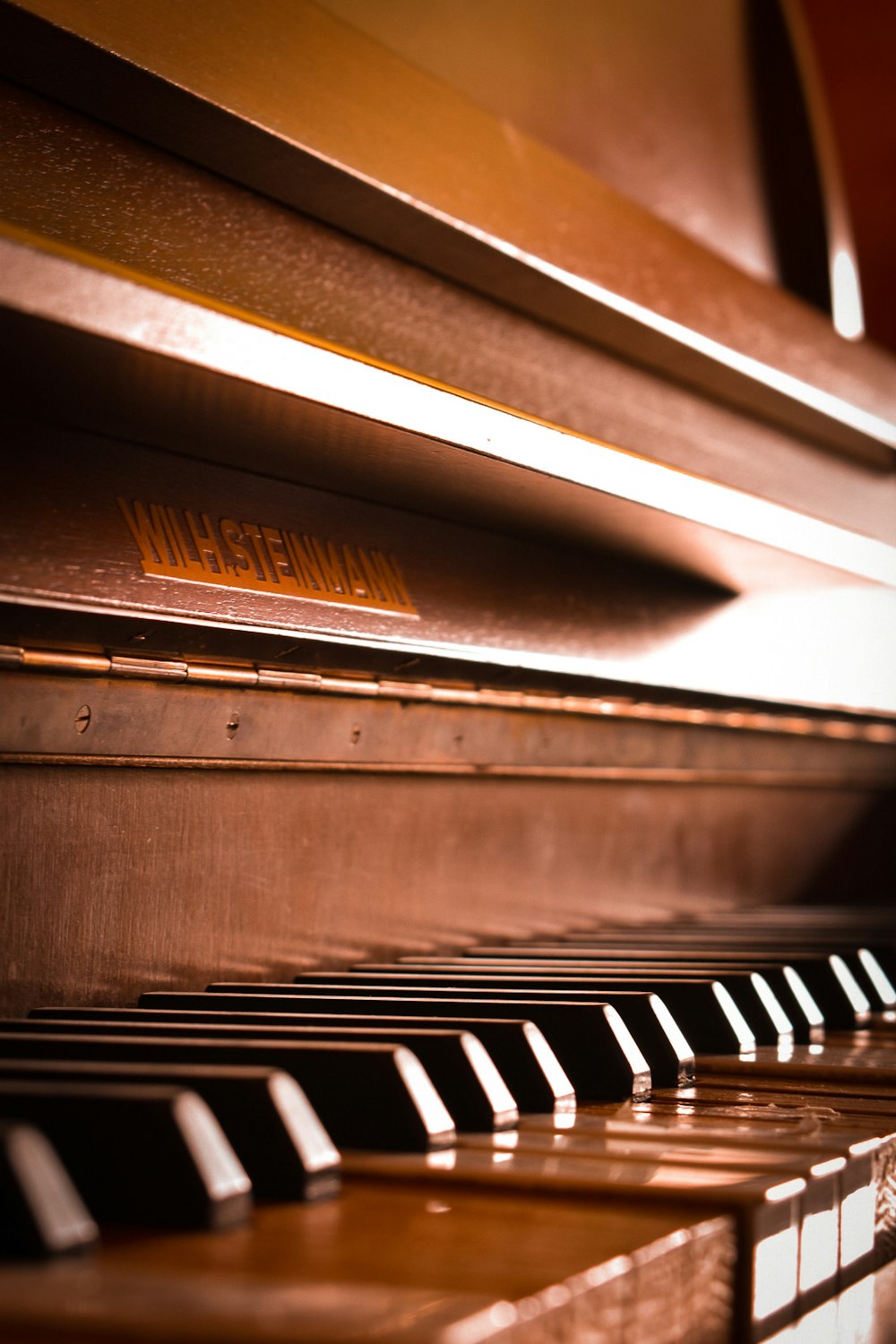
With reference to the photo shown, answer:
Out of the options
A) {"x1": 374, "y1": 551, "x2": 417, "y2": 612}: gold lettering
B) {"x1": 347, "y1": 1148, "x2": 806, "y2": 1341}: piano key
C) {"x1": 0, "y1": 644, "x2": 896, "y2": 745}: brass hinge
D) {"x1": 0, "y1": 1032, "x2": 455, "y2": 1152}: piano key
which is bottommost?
{"x1": 347, "y1": 1148, "x2": 806, "y2": 1341}: piano key

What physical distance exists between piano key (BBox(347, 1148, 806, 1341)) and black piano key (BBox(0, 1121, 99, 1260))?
259mm

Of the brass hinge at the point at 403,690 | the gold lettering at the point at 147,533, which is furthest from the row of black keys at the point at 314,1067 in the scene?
the gold lettering at the point at 147,533

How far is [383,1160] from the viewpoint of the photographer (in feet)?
3.12


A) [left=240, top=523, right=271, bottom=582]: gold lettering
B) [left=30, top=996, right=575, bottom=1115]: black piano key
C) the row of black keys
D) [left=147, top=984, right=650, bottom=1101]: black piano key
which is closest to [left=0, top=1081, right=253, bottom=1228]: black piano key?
the row of black keys

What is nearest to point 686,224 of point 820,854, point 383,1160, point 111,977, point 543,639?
point 543,639

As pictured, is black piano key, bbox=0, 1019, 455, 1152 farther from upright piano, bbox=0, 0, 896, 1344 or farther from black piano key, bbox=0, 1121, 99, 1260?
black piano key, bbox=0, 1121, 99, 1260

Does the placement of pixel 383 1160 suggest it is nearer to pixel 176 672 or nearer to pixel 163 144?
pixel 176 672

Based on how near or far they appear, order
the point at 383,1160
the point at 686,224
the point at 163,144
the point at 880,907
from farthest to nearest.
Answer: the point at 880,907
the point at 686,224
the point at 163,144
the point at 383,1160

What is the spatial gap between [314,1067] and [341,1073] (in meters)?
0.02

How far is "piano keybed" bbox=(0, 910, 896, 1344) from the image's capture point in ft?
2.15

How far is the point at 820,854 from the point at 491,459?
83.8 inches

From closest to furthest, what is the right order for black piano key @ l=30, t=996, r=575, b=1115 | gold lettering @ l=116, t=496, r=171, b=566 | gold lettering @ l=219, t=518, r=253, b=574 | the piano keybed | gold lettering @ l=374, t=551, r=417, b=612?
1. the piano keybed
2. black piano key @ l=30, t=996, r=575, b=1115
3. gold lettering @ l=116, t=496, r=171, b=566
4. gold lettering @ l=219, t=518, r=253, b=574
5. gold lettering @ l=374, t=551, r=417, b=612

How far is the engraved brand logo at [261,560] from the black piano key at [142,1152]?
23.7 inches

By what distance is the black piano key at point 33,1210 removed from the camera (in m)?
0.68
